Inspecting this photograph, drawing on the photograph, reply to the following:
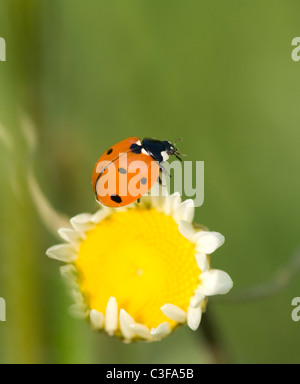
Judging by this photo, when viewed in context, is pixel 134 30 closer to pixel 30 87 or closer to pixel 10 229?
pixel 30 87

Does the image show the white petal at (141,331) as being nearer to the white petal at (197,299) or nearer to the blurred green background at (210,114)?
the white petal at (197,299)

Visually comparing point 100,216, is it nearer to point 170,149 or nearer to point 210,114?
point 170,149

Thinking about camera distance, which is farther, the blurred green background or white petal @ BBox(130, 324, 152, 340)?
the blurred green background

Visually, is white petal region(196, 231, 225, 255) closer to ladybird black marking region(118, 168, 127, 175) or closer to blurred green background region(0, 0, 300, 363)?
ladybird black marking region(118, 168, 127, 175)

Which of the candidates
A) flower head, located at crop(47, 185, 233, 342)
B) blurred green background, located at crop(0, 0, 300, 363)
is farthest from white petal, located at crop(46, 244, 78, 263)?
blurred green background, located at crop(0, 0, 300, 363)

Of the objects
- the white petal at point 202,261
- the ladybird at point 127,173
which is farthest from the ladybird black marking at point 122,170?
the white petal at point 202,261

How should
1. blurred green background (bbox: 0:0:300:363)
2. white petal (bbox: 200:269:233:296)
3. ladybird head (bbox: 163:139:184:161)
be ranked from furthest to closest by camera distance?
blurred green background (bbox: 0:0:300:363) → ladybird head (bbox: 163:139:184:161) → white petal (bbox: 200:269:233:296)
